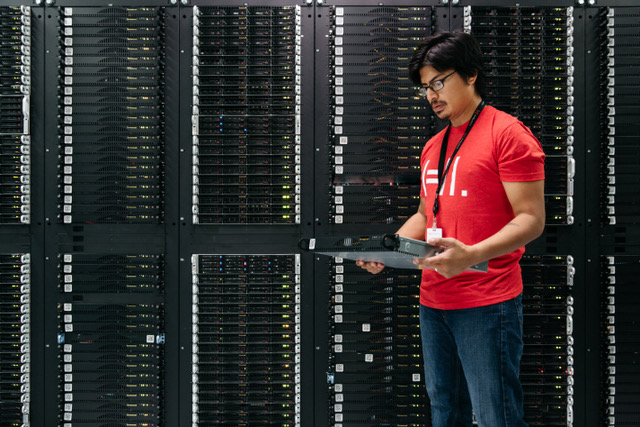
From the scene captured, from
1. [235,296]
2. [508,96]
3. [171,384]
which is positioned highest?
[508,96]

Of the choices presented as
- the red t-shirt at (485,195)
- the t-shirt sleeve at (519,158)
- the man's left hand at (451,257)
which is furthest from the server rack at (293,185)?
the man's left hand at (451,257)

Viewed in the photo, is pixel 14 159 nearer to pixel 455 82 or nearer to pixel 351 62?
pixel 351 62

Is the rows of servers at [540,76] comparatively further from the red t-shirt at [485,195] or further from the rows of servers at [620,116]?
the red t-shirt at [485,195]

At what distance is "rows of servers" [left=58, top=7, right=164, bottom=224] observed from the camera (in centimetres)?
266

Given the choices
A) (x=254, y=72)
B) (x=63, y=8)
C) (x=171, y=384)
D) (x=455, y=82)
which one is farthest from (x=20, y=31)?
(x=455, y=82)

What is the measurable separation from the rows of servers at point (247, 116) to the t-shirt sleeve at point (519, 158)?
1.41 meters

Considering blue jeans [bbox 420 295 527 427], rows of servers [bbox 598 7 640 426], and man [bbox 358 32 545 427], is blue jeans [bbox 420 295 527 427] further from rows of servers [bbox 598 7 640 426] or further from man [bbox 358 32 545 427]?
rows of servers [bbox 598 7 640 426]

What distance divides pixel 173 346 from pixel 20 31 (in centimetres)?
234

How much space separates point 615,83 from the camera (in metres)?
2.65

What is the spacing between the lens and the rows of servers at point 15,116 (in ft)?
8.78

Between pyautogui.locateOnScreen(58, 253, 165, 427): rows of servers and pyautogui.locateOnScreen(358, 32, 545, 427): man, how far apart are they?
168cm

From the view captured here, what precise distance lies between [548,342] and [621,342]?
1.63 feet

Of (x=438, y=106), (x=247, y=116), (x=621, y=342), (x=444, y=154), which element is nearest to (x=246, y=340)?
(x=247, y=116)

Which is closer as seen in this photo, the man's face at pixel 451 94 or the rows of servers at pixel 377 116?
the man's face at pixel 451 94
